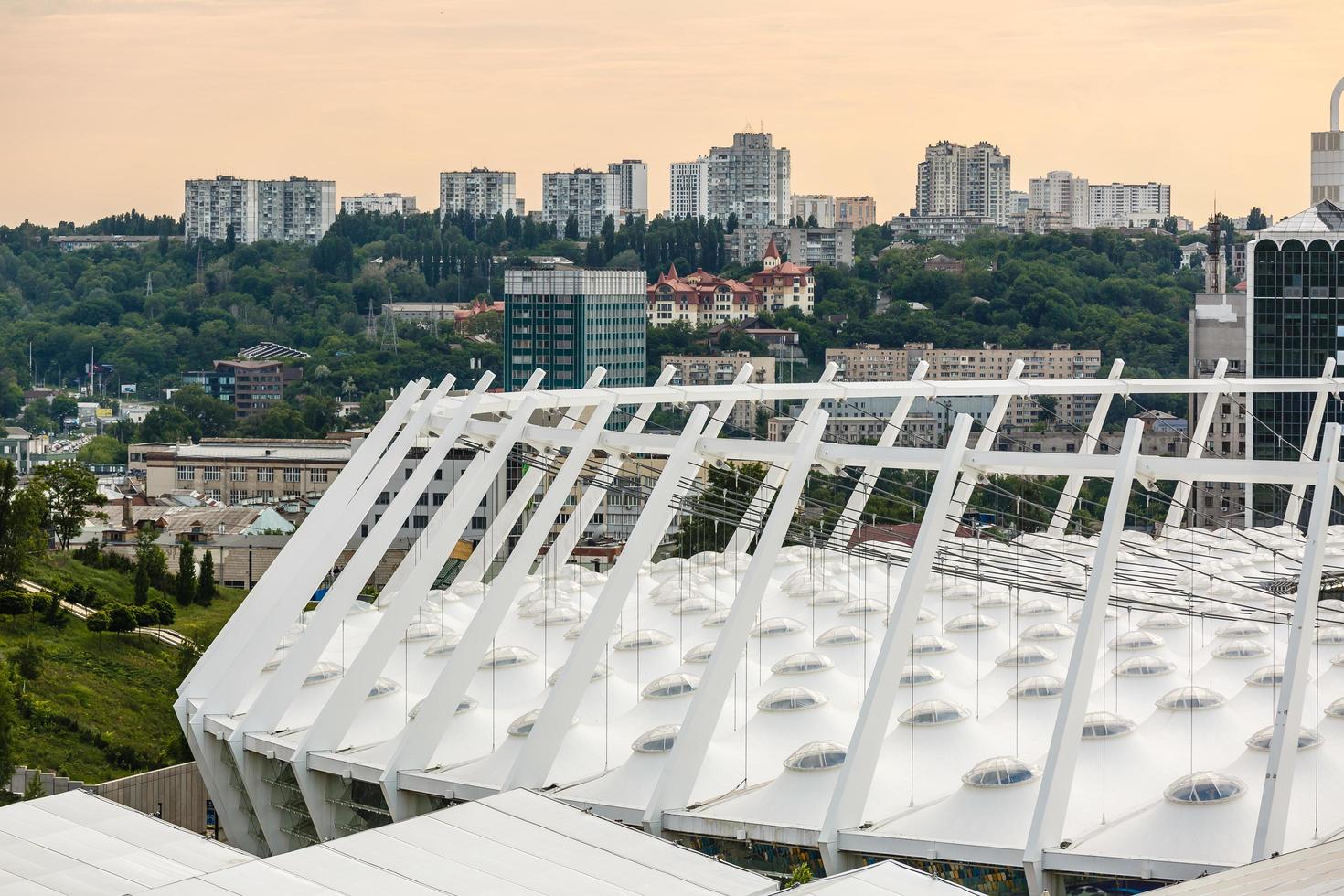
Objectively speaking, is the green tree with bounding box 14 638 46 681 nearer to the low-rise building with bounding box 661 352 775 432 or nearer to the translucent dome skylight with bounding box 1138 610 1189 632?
the translucent dome skylight with bounding box 1138 610 1189 632

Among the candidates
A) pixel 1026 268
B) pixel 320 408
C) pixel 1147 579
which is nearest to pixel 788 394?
pixel 1147 579

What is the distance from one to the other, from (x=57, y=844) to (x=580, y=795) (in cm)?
776

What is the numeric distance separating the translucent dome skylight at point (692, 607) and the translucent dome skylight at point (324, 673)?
23.5ft

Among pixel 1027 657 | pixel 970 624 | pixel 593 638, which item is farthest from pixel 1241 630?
pixel 593 638

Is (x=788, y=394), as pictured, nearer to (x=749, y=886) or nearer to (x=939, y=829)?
(x=939, y=829)

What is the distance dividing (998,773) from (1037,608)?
1224 cm

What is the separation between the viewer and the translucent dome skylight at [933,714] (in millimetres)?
32438

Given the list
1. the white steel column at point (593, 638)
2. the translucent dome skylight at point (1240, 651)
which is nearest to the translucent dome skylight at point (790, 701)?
the white steel column at point (593, 638)

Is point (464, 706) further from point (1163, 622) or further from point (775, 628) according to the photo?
point (1163, 622)

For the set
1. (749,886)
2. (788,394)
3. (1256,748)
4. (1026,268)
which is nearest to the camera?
(749,886)

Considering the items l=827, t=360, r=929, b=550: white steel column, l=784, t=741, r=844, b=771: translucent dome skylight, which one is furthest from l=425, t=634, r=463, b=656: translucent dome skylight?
l=784, t=741, r=844, b=771: translucent dome skylight

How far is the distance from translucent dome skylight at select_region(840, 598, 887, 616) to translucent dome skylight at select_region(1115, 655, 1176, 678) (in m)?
6.63

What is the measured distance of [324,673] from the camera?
39344mm

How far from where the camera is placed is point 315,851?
2612 cm
